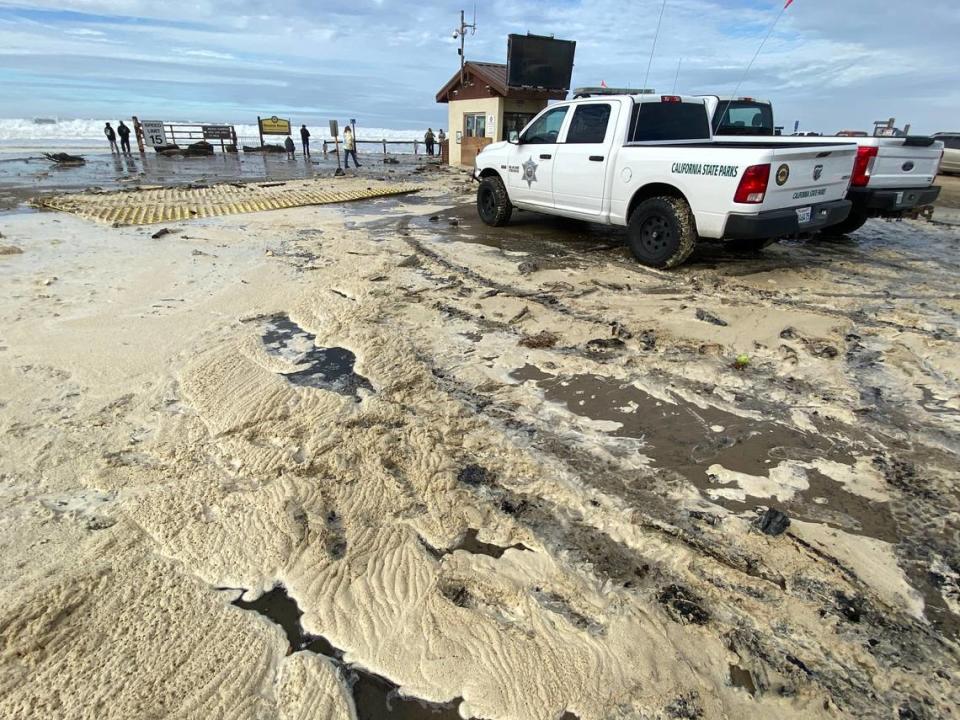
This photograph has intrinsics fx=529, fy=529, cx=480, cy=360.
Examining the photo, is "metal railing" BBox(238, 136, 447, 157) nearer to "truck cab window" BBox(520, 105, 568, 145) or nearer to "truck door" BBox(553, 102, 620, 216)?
"truck cab window" BBox(520, 105, 568, 145)

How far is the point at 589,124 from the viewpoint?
7.12 metres

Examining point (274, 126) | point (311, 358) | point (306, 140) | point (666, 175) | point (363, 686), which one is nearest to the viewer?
point (363, 686)

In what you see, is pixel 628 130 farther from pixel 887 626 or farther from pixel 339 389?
pixel 887 626

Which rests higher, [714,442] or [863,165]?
[863,165]

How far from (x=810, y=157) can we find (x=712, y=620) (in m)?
5.35

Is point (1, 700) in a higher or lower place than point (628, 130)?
lower

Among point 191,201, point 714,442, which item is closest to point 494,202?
point 714,442

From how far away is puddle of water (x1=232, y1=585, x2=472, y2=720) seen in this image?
6.01ft

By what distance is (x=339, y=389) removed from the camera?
12.6ft

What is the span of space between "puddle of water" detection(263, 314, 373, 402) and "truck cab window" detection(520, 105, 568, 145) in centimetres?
487

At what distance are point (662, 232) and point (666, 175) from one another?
0.65 metres

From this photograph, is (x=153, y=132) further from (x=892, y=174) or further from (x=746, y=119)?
(x=892, y=174)

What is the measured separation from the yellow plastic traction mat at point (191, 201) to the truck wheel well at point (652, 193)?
796cm

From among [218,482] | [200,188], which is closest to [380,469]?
[218,482]
